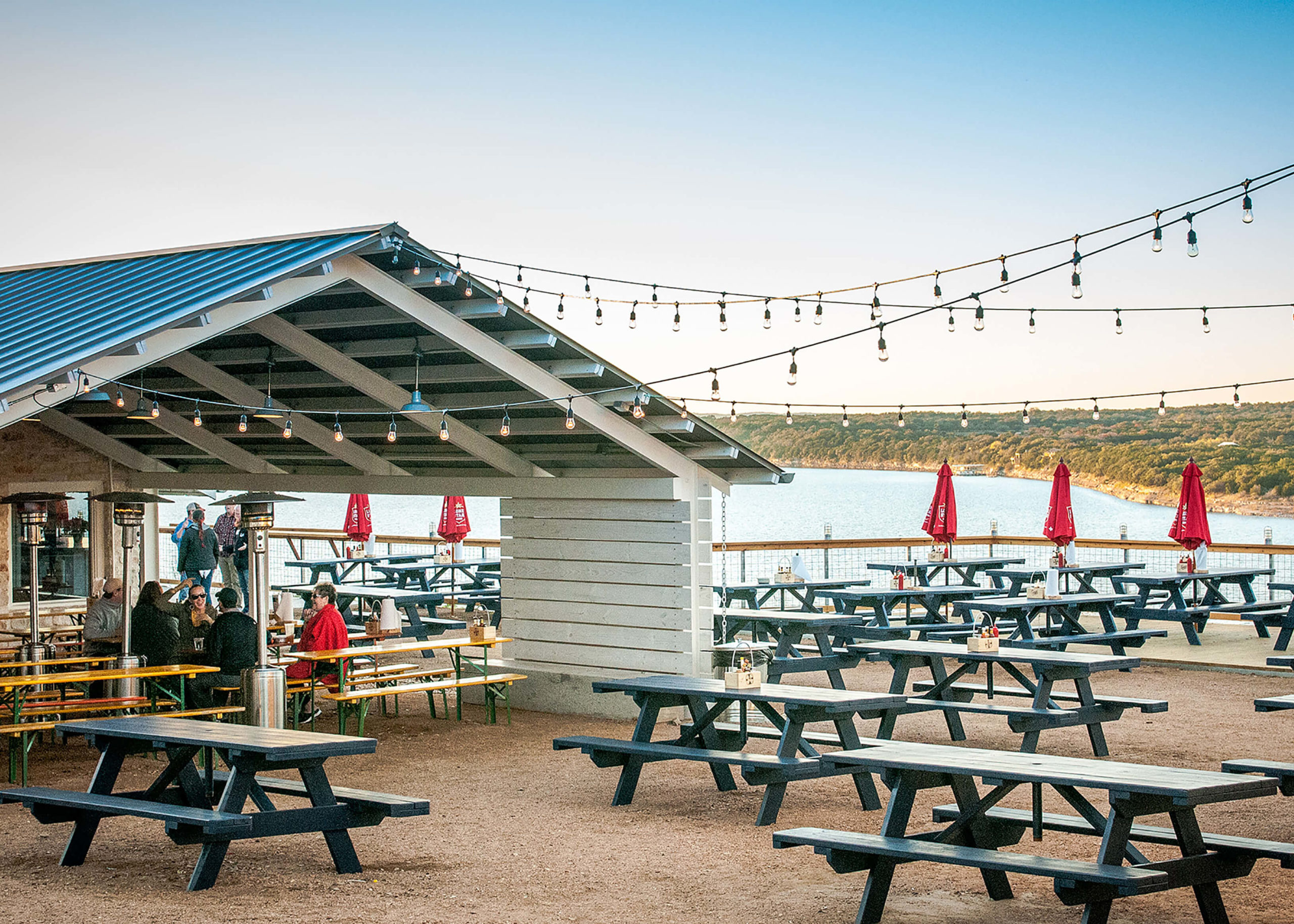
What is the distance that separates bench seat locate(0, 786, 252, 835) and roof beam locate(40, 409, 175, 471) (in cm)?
703

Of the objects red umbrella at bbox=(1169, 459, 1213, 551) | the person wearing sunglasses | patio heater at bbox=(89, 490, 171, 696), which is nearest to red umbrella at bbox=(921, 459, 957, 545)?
red umbrella at bbox=(1169, 459, 1213, 551)

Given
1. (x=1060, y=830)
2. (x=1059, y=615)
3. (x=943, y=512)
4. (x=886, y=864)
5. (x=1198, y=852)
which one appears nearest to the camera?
(x=1198, y=852)

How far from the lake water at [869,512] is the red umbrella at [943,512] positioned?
25.6 metres

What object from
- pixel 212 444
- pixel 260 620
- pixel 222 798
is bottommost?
pixel 222 798

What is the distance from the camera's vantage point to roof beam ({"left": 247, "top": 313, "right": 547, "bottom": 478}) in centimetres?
888

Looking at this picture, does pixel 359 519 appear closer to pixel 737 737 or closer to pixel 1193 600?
pixel 737 737

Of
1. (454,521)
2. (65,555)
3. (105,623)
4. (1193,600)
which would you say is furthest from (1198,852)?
(65,555)

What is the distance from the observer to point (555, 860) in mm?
6137

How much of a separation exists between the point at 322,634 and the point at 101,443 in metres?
4.76

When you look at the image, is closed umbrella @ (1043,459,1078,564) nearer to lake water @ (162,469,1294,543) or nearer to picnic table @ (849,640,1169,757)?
picnic table @ (849,640,1169,757)

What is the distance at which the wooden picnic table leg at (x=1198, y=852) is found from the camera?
15.4 ft

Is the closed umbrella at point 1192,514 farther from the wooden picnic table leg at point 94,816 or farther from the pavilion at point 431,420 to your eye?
the wooden picnic table leg at point 94,816

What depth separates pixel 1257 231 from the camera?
20406mm

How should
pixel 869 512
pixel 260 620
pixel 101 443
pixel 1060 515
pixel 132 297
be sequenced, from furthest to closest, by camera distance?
pixel 869 512
pixel 1060 515
pixel 101 443
pixel 260 620
pixel 132 297
